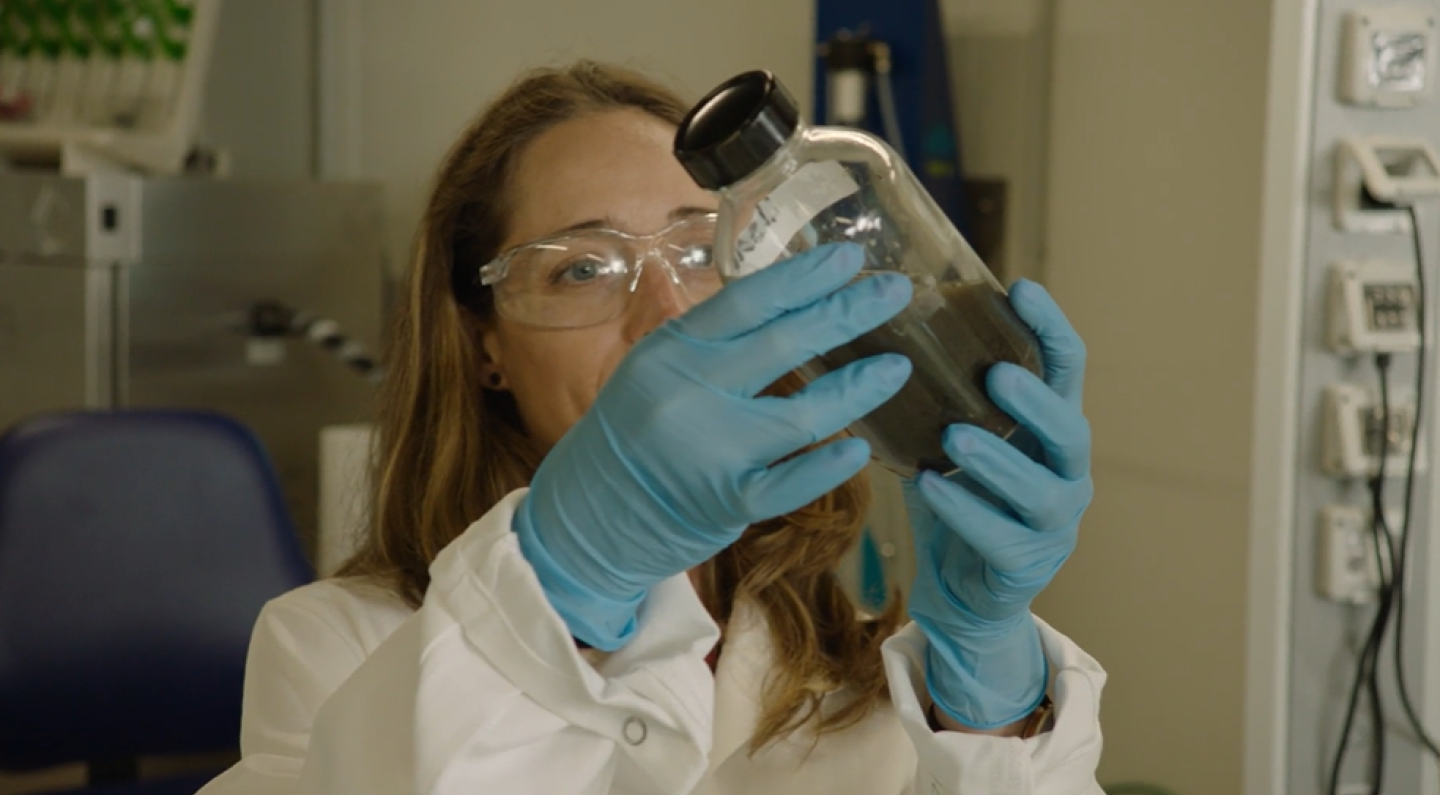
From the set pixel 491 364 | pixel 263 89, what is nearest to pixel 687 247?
pixel 491 364

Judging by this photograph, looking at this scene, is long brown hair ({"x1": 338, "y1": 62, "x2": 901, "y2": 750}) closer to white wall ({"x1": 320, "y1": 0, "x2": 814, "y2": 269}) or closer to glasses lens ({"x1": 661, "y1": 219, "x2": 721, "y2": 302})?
glasses lens ({"x1": 661, "y1": 219, "x2": 721, "y2": 302})

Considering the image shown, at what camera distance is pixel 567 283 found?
120 cm

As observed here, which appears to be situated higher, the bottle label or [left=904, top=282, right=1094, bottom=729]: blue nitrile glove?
the bottle label

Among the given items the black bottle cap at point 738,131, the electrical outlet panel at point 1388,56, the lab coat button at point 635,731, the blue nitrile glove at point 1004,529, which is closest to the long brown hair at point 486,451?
the blue nitrile glove at point 1004,529

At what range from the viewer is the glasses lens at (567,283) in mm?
1188

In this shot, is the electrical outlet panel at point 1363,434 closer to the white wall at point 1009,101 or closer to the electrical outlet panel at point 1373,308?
the electrical outlet panel at point 1373,308

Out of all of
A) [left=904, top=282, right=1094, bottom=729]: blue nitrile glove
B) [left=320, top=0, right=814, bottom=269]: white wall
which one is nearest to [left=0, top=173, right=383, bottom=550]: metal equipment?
[left=320, top=0, right=814, bottom=269]: white wall

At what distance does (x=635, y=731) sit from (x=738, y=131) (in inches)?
14.3

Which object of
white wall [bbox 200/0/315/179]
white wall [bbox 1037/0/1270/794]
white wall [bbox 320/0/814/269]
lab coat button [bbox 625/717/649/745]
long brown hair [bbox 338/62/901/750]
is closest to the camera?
lab coat button [bbox 625/717/649/745]

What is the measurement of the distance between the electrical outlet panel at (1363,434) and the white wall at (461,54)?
160cm

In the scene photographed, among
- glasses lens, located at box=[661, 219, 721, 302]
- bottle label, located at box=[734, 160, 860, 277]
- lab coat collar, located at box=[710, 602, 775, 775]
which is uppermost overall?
bottle label, located at box=[734, 160, 860, 277]

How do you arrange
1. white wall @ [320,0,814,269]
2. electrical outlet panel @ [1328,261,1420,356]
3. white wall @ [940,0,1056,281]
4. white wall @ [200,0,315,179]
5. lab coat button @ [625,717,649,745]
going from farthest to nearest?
white wall @ [200,0,315,179] → white wall @ [320,0,814,269] → white wall @ [940,0,1056,281] → electrical outlet panel @ [1328,261,1420,356] → lab coat button @ [625,717,649,745]

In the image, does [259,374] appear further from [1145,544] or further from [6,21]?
[1145,544]

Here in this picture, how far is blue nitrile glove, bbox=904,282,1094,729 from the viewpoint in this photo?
0.87 m
